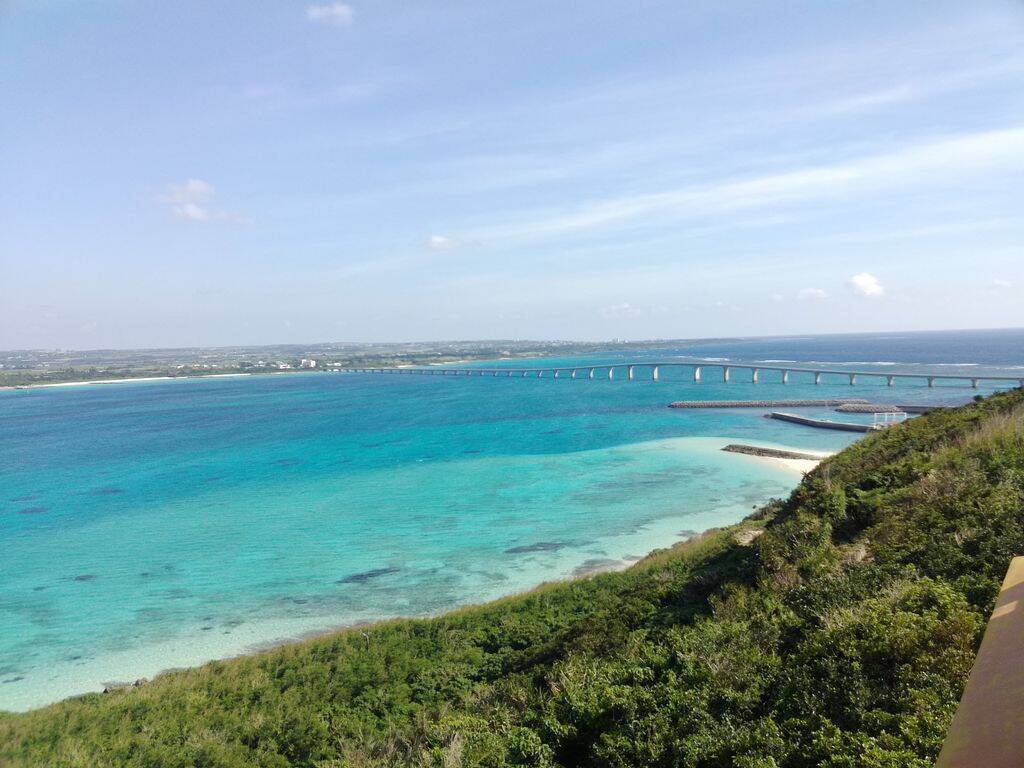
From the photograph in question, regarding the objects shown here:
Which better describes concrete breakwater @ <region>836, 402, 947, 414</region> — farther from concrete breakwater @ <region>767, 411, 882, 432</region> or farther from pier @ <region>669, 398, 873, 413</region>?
concrete breakwater @ <region>767, 411, 882, 432</region>

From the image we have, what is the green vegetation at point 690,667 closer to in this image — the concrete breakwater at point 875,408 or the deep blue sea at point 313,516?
the deep blue sea at point 313,516

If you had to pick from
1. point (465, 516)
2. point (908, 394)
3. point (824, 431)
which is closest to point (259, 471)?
point (465, 516)

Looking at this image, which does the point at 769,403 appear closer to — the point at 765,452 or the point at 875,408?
the point at 875,408

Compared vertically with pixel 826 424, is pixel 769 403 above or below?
above

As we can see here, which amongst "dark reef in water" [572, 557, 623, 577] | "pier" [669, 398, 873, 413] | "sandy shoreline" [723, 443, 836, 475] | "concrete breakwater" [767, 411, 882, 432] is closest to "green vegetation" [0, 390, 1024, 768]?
"dark reef in water" [572, 557, 623, 577]

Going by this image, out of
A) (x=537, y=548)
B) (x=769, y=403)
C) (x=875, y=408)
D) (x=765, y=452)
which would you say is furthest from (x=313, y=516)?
(x=769, y=403)

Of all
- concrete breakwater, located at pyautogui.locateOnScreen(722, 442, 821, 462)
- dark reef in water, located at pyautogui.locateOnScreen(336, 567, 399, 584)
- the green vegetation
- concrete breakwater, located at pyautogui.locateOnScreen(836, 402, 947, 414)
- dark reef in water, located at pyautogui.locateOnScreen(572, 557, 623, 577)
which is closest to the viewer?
the green vegetation

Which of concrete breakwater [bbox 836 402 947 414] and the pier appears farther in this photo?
the pier
